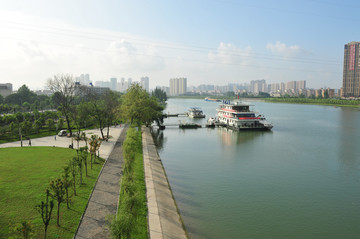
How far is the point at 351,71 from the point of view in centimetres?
16088

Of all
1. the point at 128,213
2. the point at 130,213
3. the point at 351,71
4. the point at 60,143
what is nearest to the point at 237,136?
the point at 60,143

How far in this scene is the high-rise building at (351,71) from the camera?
158 meters

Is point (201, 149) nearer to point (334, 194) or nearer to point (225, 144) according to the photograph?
point (225, 144)

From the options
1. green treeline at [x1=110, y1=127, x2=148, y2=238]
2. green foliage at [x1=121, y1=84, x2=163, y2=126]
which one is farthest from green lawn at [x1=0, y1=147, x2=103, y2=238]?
green foliage at [x1=121, y1=84, x2=163, y2=126]

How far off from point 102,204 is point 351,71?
186712 mm

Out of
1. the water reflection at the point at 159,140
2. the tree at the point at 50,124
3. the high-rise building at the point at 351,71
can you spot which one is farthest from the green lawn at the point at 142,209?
the high-rise building at the point at 351,71

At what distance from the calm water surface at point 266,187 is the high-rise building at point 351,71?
14842 cm

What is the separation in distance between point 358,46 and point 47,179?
614ft

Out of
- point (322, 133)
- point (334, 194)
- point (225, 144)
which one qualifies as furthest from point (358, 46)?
point (334, 194)

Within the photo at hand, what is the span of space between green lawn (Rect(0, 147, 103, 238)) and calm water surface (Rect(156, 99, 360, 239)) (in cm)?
593

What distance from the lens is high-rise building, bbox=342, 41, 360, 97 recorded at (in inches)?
6220

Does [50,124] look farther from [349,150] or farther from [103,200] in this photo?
[349,150]

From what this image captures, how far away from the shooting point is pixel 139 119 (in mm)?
41250

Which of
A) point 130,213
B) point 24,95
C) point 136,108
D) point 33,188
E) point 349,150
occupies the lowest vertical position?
point 349,150
